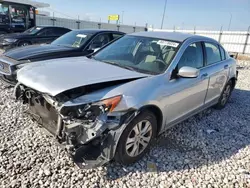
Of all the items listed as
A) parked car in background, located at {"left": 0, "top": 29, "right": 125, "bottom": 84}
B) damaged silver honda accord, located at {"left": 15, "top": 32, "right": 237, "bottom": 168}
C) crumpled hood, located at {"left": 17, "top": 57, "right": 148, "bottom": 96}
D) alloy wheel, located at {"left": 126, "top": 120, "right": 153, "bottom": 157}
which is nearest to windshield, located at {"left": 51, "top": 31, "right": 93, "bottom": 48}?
parked car in background, located at {"left": 0, "top": 29, "right": 125, "bottom": 84}

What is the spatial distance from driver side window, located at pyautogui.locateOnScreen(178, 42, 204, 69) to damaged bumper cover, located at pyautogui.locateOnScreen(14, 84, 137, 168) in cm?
141

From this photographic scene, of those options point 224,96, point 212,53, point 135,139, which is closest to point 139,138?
point 135,139

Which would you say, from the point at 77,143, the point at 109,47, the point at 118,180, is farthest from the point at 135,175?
the point at 109,47

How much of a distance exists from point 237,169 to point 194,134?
3.15 ft

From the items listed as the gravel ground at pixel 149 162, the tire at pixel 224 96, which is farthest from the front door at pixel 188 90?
the tire at pixel 224 96

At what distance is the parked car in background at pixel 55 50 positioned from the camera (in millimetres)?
4684

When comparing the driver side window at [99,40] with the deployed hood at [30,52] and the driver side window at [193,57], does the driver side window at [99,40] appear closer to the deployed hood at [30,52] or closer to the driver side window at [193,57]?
the deployed hood at [30,52]

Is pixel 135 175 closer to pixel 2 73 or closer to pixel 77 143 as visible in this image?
pixel 77 143

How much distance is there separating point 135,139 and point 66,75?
3.80 feet

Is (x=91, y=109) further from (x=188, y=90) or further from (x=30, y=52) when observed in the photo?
(x=30, y=52)

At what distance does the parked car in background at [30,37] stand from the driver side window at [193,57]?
841cm

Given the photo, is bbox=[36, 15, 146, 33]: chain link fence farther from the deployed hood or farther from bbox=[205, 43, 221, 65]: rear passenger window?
bbox=[205, 43, 221, 65]: rear passenger window

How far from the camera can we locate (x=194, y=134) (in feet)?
12.4

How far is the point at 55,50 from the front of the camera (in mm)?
5477
